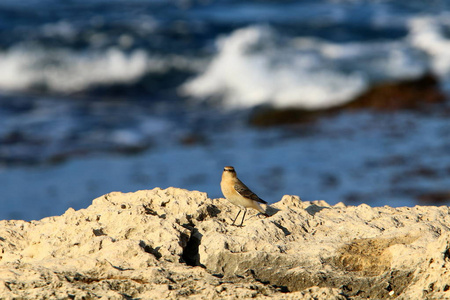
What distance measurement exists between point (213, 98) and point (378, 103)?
12.3 ft

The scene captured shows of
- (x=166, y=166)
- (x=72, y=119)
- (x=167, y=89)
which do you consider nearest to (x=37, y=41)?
(x=167, y=89)

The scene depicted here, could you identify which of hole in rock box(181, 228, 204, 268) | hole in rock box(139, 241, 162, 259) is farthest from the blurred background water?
hole in rock box(139, 241, 162, 259)

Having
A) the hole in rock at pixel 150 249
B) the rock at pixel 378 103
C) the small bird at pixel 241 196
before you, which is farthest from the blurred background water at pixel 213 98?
the hole in rock at pixel 150 249

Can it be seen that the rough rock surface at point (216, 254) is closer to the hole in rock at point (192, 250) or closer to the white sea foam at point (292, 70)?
the hole in rock at point (192, 250)

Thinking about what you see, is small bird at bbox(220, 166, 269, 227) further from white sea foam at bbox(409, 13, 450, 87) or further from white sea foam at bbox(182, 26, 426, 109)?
white sea foam at bbox(409, 13, 450, 87)

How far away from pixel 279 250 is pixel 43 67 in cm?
1488

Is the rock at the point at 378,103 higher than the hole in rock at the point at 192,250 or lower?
higher

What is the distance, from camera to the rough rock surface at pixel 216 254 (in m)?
3.39

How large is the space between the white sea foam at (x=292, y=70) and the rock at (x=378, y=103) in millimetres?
313

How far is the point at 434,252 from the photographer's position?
349 cm

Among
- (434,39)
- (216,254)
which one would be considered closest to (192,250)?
(216,254)

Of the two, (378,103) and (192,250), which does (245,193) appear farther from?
(378,103)

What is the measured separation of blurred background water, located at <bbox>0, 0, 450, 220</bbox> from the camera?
996 centimetres

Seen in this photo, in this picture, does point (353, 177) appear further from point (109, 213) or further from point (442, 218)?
point (109, 213)
